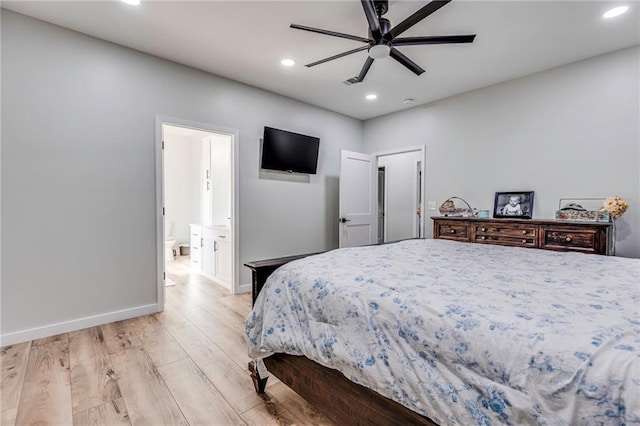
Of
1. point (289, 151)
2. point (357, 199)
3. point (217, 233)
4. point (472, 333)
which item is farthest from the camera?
point (357, 199)

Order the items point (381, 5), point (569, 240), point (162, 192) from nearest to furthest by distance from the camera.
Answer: point (381, 5) < point (569, 240) < point (162, 192)

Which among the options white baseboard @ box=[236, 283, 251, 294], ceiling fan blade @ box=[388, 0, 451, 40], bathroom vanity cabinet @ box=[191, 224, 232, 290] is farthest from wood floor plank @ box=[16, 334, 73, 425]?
ceiling fan blade @ box=[388, 0, 451, 40]

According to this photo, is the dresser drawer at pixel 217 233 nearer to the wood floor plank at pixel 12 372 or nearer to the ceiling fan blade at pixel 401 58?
the wood floor plank at pixel 12 372

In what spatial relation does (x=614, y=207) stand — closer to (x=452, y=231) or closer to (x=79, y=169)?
(x=452, y=231)

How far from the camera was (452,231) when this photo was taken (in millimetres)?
3820

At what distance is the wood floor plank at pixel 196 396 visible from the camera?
1622 mm

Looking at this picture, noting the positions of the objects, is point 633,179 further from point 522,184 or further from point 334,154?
point 334,154

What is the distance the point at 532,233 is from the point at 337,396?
289 centimetres

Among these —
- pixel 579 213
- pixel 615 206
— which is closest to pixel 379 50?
pixel 579 213

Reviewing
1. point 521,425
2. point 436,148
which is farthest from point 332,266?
point 436,148

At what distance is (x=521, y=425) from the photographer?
82 centimetres

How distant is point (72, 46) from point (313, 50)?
2.19 metres

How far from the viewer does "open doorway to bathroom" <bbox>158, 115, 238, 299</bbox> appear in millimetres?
3762

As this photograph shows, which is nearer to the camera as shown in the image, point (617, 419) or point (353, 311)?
point (617, 419)
